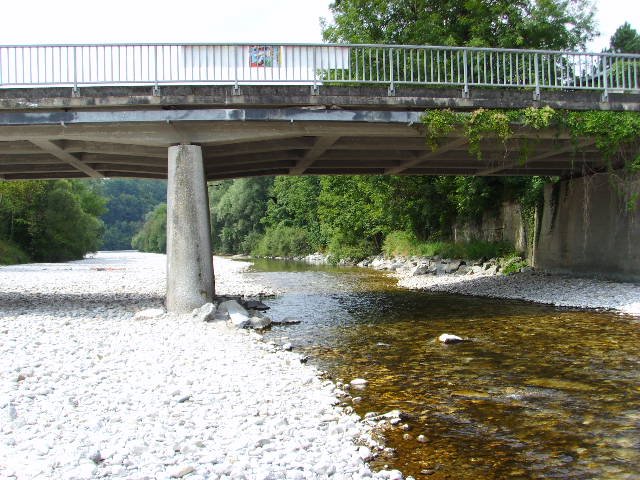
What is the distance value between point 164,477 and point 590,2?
36.5 metres

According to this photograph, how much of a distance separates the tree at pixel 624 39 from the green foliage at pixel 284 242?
40499 mm

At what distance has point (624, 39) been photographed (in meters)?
57.3

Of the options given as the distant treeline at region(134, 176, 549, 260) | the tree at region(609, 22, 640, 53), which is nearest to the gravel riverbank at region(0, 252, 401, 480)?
the distant treeline at region(134, 176, 549, 260)

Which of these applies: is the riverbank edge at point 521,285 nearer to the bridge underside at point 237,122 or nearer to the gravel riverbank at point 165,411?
the bridge underside at point 237,122

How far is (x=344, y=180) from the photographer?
146 feet

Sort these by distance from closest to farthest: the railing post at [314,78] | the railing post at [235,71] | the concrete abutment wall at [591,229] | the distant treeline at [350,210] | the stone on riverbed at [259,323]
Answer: the stone on riverbed at [259,323], the railing post at [235,71], the railing post at [314,78], the concrete abutment wall at [591,229], the distant treeline at [350,210]

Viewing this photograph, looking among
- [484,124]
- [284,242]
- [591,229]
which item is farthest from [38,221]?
[484,124]

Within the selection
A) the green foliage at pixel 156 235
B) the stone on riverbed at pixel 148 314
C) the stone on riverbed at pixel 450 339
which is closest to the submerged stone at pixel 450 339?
the stone on riverbed at pixel 450 339

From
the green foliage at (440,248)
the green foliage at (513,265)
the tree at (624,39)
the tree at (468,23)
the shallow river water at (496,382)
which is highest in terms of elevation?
the tree at (624,39)

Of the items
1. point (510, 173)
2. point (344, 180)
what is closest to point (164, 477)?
point (510, 173)

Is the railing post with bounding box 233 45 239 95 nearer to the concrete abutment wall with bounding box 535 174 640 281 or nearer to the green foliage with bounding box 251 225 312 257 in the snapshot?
the concrete abutment wall with bounding box 535 174 640 281

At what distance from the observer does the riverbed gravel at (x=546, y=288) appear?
16.5m

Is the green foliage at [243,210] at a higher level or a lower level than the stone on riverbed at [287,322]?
higher

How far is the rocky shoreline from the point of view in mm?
16797
